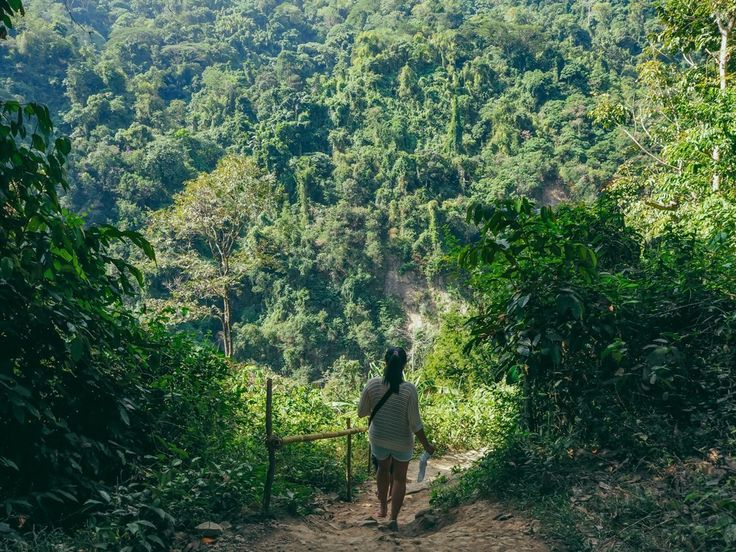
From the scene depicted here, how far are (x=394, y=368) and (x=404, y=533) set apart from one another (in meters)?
1.42

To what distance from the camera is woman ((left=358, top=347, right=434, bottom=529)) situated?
4480mm

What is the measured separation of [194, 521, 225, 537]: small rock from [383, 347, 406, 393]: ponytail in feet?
4.57

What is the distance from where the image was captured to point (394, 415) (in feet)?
14.9

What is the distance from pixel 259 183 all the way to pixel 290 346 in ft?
43.2

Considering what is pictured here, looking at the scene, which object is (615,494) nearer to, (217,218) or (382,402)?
(382,402)

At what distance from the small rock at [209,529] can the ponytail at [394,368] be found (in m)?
1.39

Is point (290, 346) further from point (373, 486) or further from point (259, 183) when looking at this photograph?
point (373, 486)

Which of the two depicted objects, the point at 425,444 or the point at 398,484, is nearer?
the point at 425,444

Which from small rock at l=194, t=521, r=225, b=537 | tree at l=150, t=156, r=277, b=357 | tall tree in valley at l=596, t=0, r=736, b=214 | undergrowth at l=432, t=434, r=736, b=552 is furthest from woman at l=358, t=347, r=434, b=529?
tree at l=150, t=156, r=277, b=357

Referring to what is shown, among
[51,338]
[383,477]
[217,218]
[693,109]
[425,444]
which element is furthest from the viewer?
[217,218]

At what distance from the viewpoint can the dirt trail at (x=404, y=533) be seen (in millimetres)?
3824

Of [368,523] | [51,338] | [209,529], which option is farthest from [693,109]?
[51,338]

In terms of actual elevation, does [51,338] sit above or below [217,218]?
above

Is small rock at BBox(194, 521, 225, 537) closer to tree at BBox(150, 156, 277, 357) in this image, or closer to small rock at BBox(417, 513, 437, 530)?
small rock at BBox(417, 513, 437, 530)
